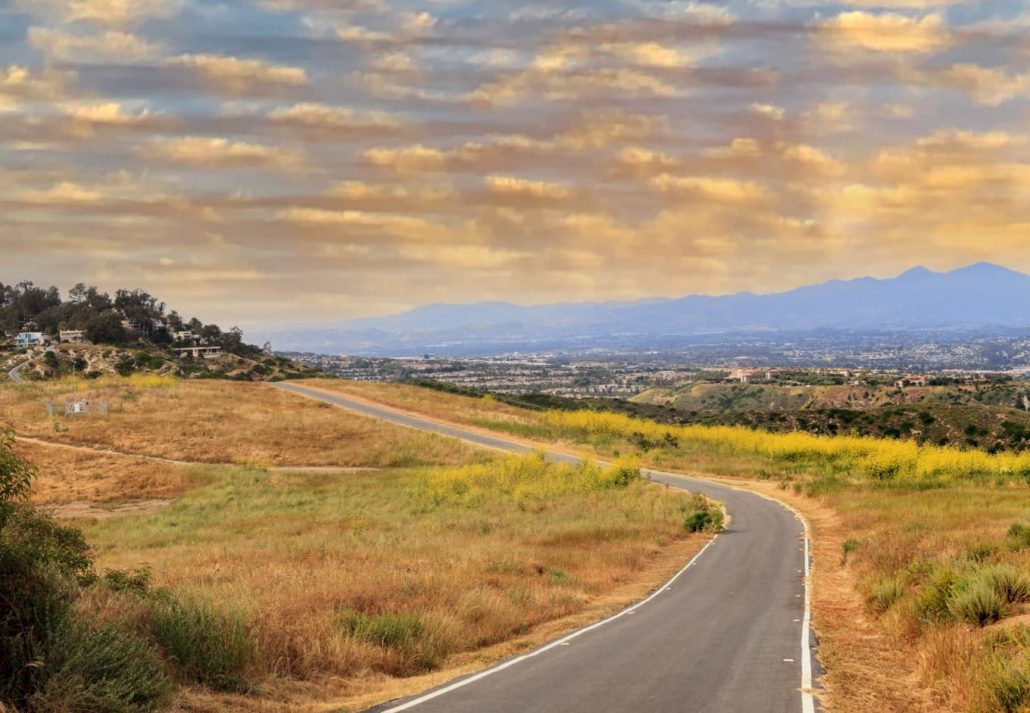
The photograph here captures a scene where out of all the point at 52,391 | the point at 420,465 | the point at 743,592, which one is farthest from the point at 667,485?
the point at 52,391

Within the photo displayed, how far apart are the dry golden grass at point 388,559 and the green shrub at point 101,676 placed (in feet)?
2.21

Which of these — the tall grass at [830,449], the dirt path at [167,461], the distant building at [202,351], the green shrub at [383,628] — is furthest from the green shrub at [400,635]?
the distant building at [202,351]

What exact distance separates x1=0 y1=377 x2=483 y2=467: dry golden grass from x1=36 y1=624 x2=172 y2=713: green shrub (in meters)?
46.1

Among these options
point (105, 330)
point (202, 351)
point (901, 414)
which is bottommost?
point (901, 414)

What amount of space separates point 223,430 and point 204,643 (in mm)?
54405

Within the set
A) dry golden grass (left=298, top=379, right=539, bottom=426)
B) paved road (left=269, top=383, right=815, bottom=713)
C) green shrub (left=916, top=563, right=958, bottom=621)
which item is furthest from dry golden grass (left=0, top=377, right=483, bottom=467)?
green shrub (left=916, top=563, right=958, bottom=621)

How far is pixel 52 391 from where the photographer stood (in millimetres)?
71062

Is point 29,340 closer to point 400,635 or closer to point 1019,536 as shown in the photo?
point 400,635

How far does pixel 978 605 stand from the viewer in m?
12.9

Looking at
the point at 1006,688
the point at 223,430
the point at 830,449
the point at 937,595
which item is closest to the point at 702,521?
the point at 937,595

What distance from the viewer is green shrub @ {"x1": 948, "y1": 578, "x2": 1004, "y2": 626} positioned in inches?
504

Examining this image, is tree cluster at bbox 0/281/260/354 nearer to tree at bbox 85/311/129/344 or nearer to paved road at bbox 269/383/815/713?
tree at bbox 85/311/129/344

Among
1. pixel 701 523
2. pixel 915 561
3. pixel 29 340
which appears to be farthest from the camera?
pixel 29 340

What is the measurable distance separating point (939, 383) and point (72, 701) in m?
132
